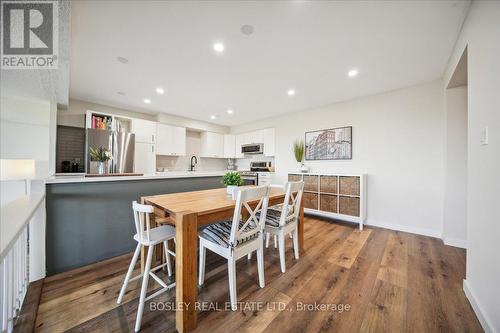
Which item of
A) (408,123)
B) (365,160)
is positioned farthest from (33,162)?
(408,123)

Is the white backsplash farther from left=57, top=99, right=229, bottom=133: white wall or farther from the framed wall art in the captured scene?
the framed wall art

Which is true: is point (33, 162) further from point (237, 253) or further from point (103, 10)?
point (237, 253)

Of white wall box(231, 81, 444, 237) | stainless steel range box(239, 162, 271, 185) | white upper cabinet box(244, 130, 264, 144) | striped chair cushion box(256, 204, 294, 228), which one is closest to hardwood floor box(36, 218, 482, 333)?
striped chair cushion box(256, 204, 294, 228)

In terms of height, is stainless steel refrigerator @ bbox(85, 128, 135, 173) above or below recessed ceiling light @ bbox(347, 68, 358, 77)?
below

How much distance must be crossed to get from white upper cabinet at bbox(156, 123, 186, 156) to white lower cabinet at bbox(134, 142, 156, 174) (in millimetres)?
182

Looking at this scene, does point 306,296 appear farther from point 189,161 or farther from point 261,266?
point 189,161

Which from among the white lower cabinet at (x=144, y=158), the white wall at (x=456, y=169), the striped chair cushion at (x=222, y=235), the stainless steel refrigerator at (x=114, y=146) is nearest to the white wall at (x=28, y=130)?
the stainless steel refrigerator at (x=114, y=146)

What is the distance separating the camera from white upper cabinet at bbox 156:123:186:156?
4578 mm

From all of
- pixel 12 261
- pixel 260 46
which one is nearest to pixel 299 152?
pixel 260 46

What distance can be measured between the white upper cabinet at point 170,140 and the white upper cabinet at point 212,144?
0.78 meters

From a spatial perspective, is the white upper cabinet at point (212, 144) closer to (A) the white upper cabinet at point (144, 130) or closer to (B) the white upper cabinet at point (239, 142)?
(B) the white upper cabinet at point (239, 142)

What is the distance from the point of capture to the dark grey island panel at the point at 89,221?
1786 millimetres

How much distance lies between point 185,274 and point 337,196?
305 cm

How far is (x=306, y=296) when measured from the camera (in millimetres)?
1567
